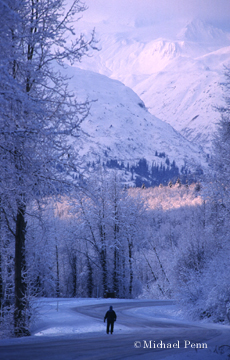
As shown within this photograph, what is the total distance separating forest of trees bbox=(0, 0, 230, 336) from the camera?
22.4 feet

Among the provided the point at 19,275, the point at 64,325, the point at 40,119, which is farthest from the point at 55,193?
the point at 64,325

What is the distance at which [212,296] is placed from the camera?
1703cm

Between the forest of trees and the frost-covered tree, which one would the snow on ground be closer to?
the forest of trees

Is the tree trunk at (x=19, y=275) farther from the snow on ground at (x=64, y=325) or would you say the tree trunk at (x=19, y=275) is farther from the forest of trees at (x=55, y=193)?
the snow on ground at (x=64, y=325)

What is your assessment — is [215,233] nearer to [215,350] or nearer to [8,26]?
[215,350]

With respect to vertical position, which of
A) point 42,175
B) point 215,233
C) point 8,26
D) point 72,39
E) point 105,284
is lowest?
point 105,284

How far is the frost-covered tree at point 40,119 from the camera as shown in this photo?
6781 mm

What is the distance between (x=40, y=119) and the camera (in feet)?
22.7

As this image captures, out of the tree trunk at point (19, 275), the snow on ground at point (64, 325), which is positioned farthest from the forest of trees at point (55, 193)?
the snow on ground at point (64, 325)

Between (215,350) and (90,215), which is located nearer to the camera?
(215,350)

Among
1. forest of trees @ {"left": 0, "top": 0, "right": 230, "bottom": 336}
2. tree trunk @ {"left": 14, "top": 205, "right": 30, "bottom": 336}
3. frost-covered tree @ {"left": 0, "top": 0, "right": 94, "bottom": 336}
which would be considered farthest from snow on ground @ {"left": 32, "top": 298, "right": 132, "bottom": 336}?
frost-covered tree @ {"left": 0, "top": 0, "right": 94, "bottom": 336}

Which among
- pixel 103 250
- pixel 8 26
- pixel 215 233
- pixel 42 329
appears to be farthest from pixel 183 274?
pixel 8 26

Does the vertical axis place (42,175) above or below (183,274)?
above

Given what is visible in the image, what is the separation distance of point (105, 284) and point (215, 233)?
16029mm
